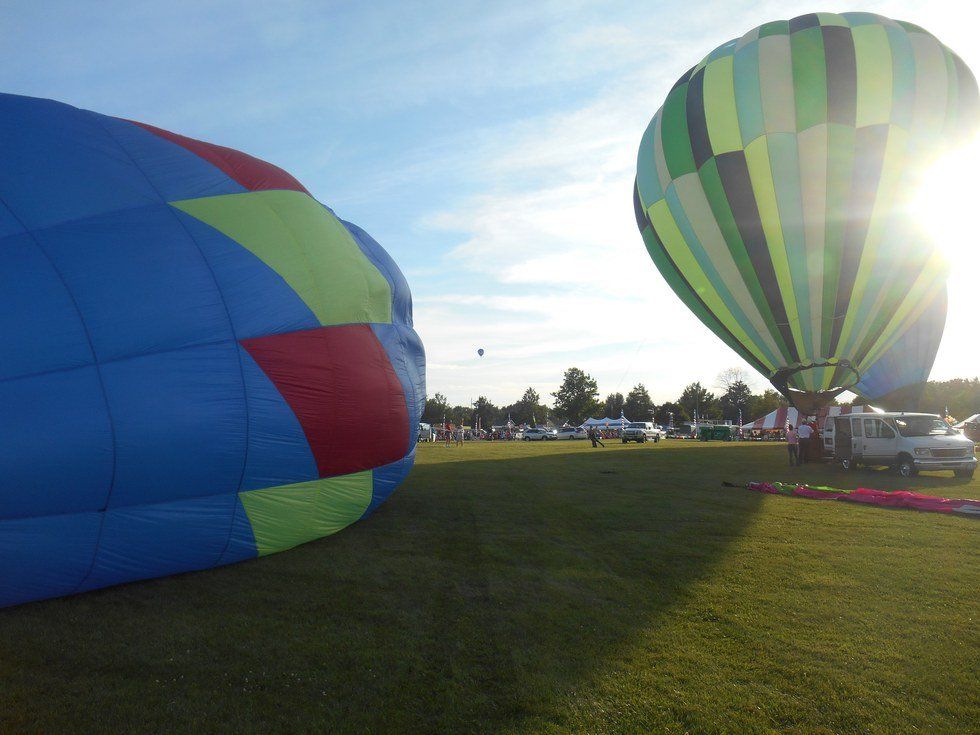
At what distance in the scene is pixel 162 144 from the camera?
6.21 metres

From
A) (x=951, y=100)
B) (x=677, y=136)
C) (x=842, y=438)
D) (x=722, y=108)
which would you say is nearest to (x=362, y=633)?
(x=722, y=108)

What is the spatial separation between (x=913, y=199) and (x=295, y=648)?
1532 cm

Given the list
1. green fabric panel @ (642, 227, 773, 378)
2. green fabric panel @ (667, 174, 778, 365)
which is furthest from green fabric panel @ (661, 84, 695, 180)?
green fabric panel @ (642, 227, 773, 378)

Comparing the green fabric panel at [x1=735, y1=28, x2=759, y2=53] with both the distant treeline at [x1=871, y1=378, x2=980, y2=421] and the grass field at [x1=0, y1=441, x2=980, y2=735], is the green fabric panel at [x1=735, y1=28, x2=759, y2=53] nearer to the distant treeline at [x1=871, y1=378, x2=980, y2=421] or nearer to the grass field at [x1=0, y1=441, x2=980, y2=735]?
the grass field at [x1=0, y1=441, x2=980, y2=735]

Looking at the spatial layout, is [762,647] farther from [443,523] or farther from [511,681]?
[443,523]

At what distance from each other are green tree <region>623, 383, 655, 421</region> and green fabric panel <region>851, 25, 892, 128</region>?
8094 centimetres

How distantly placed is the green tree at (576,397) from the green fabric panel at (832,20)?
264ft

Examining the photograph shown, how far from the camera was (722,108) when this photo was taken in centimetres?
1428

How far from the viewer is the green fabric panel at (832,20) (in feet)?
45.8

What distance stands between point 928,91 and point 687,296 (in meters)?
6.77

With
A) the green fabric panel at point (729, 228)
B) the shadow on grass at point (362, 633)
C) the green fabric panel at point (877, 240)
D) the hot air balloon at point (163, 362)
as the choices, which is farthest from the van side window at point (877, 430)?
the hot air balloon at point (163, 362)

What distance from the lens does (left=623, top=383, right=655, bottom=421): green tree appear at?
9269 cm

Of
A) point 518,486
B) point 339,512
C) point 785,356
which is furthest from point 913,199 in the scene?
point 339,512

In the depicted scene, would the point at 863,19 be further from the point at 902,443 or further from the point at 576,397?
the point at 576,397
